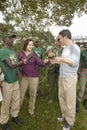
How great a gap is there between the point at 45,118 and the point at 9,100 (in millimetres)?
1536

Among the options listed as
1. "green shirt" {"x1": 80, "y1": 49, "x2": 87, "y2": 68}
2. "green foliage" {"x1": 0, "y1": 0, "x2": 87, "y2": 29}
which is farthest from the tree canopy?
"green shirt" {"x1": 80, "y1": 49, "x2": 87, "y2": 68}

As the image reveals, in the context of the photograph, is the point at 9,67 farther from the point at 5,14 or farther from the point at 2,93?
the point at 5,14

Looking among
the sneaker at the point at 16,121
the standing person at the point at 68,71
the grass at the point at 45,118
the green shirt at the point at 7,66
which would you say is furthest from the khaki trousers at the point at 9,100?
the standing person at the point at 68,71

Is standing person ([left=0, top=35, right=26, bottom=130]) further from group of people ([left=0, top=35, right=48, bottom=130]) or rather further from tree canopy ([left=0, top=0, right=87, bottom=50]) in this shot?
tree canopy ([left=0, top=0, right=87, bottom=50])

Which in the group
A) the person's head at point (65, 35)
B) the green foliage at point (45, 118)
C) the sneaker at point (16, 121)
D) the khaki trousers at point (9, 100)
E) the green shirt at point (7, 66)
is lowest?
the green foliage at point (45, 118)

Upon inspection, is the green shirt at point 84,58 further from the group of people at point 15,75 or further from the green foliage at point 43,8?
the green foliage at point 43,8

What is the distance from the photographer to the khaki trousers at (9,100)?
6.05 meters

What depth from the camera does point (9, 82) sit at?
19.8 feet

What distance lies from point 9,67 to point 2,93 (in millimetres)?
665

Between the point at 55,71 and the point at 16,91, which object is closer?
the point at 16,91

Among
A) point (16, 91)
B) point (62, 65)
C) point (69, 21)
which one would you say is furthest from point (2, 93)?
point (69, 21)

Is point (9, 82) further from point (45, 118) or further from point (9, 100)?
point (45, 118)

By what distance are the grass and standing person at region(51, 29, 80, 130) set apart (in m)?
0.50

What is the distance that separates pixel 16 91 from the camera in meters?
6.27
